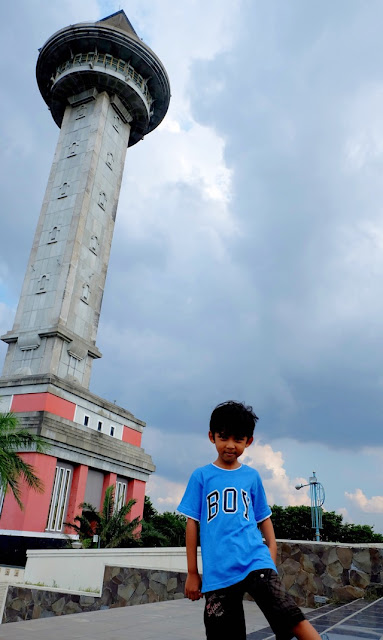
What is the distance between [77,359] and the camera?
89.4 ft

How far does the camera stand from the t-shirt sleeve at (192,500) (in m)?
3.01

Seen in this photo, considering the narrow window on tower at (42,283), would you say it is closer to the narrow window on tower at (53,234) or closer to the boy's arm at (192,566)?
the narrow window on tower at (53,234)

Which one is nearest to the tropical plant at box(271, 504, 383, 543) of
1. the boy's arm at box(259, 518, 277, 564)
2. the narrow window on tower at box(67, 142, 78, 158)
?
the narrow window on tower at box(67, 142, 78, 158)

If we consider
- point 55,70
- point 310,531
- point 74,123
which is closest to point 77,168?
point 74,123

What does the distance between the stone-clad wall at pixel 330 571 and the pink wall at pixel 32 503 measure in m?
14.3

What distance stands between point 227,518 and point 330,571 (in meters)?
6.86

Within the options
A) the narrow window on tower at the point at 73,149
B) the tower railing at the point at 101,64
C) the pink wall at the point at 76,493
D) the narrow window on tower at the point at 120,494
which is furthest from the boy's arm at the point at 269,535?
the tower railing at the point at 101,64

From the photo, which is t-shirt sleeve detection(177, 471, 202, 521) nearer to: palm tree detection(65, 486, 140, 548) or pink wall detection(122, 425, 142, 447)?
palm tree detection(65, 486, 140, 548)

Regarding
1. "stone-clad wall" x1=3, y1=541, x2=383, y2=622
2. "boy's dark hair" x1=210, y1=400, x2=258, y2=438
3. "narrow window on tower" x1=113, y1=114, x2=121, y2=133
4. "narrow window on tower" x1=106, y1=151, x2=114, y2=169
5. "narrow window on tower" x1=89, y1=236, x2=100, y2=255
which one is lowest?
"stone-clad wall" x1=3, y1=541, x2=383, y2=622

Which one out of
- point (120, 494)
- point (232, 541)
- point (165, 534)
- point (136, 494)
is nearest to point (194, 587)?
point (232, 541)

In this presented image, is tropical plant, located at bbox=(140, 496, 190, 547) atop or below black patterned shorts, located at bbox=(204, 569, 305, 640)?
atop

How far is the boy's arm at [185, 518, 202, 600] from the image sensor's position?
9.34ft

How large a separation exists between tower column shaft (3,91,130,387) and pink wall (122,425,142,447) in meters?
3.45

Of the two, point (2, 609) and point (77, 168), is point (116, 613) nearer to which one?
point (2, 609)
